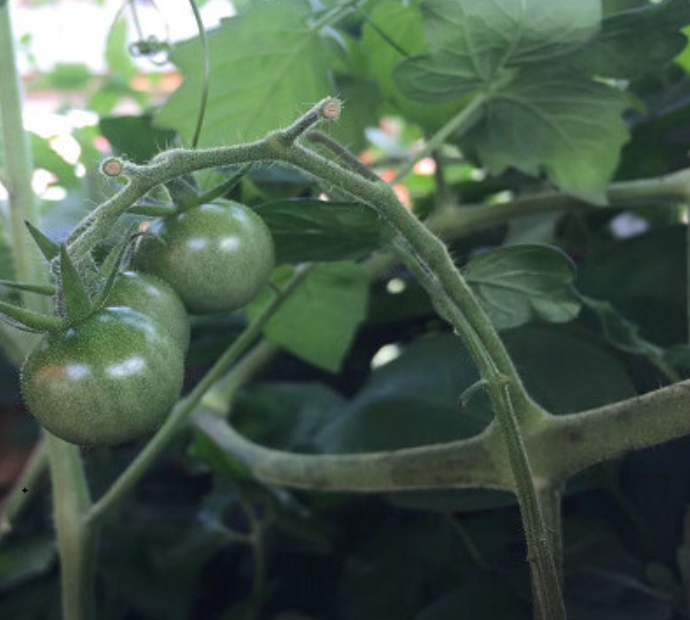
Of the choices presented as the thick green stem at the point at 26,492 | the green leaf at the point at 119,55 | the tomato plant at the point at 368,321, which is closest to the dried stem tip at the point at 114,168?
the tomato plant at the point at 368,321

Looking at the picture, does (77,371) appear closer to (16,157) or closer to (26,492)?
(16,157)

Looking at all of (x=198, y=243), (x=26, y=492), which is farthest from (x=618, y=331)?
(x=26, y=492)

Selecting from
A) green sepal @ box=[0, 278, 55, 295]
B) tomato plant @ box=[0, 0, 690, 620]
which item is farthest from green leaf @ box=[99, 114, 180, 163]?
green sepal @ box=[0, 278, 55, 295]

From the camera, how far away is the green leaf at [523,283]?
406 millimetres

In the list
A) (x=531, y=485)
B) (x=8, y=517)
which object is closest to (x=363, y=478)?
(x=531, y=485)

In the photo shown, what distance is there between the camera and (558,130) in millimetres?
497

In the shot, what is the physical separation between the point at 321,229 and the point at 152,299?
0.11 metres

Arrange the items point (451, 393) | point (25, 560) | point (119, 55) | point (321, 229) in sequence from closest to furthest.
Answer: point (321, 229), point (451, 393), point (25, 560), point (119, 55)

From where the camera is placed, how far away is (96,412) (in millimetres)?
283

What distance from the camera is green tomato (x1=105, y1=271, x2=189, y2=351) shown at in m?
0.31

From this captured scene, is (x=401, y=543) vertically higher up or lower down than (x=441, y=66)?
lower down

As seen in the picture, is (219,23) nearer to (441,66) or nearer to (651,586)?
(441,66)

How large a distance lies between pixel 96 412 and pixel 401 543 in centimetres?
34

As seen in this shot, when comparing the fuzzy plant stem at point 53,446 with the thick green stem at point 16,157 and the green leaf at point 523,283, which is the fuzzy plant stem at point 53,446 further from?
the green leaf at point 523,283
